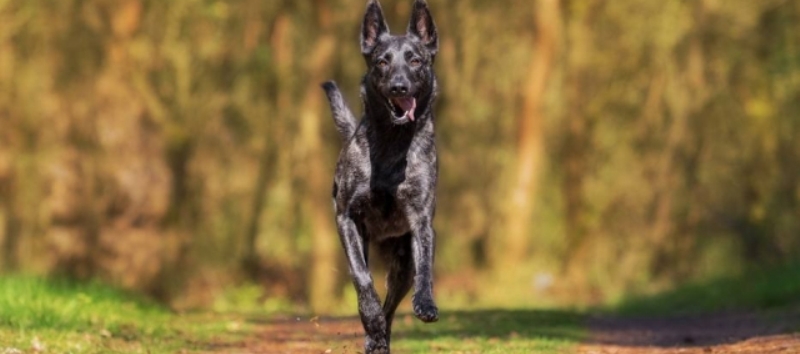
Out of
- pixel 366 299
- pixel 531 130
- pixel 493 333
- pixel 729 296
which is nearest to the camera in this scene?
pixel 366 299

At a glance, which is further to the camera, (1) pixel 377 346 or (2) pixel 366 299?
(1) pixel 377 346

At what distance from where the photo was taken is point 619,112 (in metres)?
34.3

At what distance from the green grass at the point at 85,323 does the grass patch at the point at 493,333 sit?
71.1 inches

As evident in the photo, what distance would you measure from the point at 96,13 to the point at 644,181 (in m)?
15.3

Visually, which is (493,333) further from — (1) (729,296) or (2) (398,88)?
(1) (729,296)

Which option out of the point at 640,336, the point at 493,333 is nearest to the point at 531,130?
the point at 640,336

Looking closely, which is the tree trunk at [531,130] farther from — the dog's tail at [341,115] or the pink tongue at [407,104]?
the pink tongue at [407,104]

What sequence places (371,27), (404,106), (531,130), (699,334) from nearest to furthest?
(404,106) < (371,27) < (699,334) < (531,130)

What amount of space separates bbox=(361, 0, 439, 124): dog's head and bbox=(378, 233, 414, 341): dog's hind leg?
40.2 inches

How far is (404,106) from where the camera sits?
9.90m

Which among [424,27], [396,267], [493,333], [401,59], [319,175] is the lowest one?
[493,333]

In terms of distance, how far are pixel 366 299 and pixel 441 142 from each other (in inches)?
918

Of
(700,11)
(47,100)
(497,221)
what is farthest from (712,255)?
(47,100)

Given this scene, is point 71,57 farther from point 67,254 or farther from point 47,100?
point 67,254
